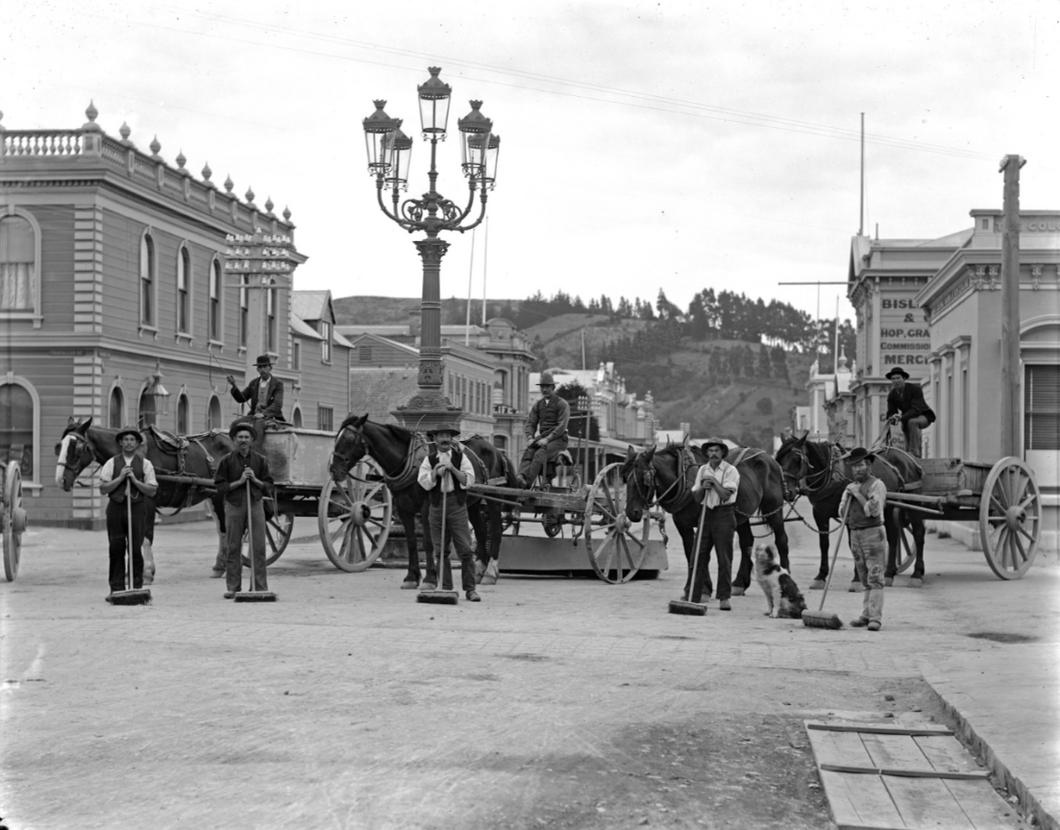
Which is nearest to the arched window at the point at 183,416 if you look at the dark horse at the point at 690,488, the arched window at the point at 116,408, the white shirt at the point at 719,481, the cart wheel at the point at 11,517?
the arched window at the point at 116,408

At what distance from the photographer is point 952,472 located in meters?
18.0

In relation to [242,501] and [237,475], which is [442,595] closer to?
[242,501]

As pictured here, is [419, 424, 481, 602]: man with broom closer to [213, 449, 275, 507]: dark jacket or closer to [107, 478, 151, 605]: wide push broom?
[213, 449, 275, 507]: dark jacket

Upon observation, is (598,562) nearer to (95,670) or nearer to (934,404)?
(95,670)

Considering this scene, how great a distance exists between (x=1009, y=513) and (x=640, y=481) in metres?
5.46

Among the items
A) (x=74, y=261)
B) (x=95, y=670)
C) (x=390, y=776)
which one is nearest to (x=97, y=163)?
(x=74, y=261)

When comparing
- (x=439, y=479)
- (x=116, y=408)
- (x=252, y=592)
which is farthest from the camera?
(x=116, y=408)

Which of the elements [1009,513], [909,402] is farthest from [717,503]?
[1009,513]

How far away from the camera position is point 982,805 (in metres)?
6.76

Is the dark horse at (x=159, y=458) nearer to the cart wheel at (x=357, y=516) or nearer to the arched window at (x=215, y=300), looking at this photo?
the cart wheel at (x=357, y=516)

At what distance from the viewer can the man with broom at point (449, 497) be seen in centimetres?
1509

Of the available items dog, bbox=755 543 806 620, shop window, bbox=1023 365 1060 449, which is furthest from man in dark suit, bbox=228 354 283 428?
shop window, bbox=1023 365 1060 449

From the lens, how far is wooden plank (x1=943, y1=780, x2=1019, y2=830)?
6434 mm

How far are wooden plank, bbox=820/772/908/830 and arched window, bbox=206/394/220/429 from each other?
32.2m
